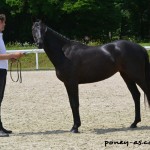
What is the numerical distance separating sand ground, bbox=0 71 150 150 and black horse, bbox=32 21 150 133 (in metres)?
0.48

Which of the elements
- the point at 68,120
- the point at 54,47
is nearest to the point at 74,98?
the point at 54,47

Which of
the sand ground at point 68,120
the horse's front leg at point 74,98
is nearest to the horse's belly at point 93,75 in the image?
the horse's front leg at point 74,98

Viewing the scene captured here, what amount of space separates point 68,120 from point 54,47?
1.71 m

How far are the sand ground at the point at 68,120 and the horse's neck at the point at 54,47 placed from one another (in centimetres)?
123

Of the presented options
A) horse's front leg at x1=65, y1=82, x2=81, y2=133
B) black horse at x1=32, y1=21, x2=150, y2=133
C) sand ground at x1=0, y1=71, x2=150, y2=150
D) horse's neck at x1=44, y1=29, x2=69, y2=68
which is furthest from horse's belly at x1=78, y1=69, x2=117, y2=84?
sand ground at x1=0, y1=71, x2=150, y2=150

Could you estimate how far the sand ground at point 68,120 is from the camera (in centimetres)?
619

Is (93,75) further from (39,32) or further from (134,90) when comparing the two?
(39,32)

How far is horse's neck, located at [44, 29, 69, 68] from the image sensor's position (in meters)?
7.25

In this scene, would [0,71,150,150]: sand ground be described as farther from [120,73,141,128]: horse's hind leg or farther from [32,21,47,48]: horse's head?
[32,21,47,48]: horse's head

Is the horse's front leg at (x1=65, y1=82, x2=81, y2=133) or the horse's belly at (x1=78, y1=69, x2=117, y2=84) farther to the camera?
the horse's belly at (x1=78, y1=69, x2=117, y2=84)

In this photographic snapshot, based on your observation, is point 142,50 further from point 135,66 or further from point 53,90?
point 53,90

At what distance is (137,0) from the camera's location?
54719 millimetres

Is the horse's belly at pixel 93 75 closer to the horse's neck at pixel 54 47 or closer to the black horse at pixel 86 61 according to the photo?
the black horse at pixel 86 61

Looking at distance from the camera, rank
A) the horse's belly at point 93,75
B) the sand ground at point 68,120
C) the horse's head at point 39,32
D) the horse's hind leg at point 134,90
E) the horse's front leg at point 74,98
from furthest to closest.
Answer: the horse's hind leg at point 134,90
the horse's belly at point 93,75
the horse's front leg at point 74,98
the horse's head at point 39,32
the sand ground at point 68,120
